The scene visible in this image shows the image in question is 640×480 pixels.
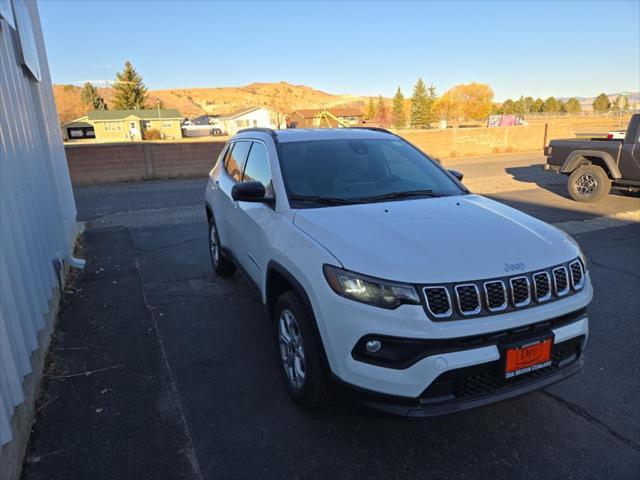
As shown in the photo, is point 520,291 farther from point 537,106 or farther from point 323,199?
point 537,106

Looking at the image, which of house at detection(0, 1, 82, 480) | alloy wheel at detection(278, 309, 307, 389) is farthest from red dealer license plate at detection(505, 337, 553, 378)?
house at detection(0, 1, 82, 480)

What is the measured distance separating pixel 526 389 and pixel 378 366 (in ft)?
2.76

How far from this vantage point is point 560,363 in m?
2.62

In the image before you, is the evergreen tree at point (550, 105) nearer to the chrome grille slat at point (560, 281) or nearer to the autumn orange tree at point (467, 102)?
the autumn orange tree at point (467, 102)

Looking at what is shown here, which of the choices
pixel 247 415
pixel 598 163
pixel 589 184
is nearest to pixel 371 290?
pixel 247 415

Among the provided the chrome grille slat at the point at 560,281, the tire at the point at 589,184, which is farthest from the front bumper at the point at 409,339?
the tire at the point at 589,184

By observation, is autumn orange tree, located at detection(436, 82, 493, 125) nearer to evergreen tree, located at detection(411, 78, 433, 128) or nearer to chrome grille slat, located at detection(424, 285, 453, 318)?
evergreen tree, located at detection(411, 78, 433, 128)

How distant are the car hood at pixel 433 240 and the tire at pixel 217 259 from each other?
2613 mm

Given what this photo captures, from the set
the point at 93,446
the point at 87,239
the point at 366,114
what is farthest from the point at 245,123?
the point at 93,446

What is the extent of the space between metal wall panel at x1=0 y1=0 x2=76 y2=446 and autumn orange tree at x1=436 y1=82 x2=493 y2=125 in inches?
3902

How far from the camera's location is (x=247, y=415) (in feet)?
9.70

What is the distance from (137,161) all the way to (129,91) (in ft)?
223

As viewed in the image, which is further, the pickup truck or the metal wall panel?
the pickup truck

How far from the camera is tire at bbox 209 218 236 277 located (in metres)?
5.45
